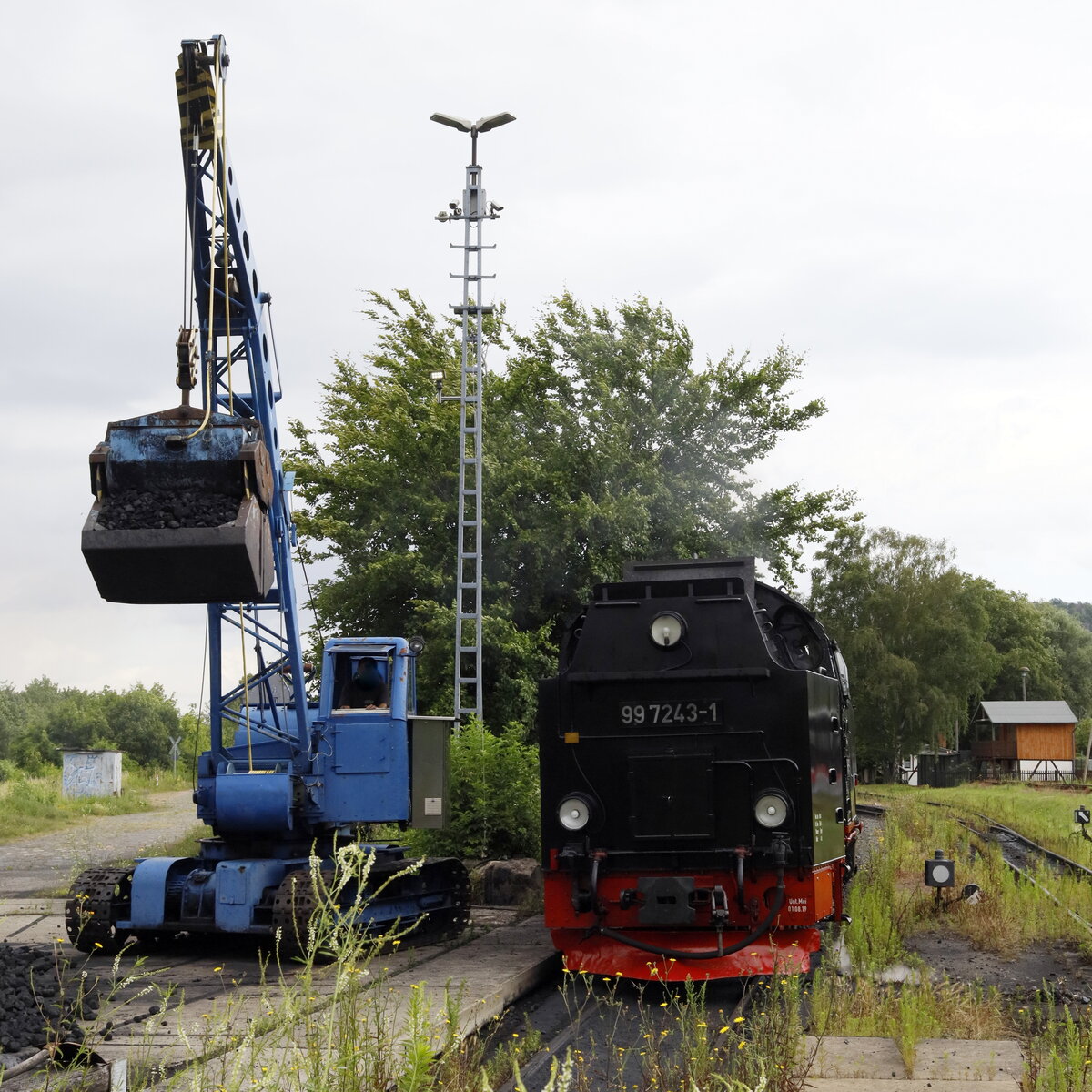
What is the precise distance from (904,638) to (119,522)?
5520 centimetres

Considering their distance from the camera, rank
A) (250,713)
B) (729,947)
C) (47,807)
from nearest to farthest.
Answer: (729,947)
(250,713)
(47,807)

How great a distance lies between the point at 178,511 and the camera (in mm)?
9578

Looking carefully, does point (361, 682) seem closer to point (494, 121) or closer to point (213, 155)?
point (213, 155)

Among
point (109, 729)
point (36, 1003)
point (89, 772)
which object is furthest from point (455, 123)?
point (109, 729)

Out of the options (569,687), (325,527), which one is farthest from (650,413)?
(569,687)

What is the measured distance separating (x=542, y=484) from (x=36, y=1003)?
19.9m

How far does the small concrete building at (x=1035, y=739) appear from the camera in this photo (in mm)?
62781

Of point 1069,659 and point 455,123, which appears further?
point 1069,659

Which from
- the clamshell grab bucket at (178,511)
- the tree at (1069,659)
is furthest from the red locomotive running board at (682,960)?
the tree at (1069,659)

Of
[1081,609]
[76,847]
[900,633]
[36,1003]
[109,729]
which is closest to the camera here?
[36,1003]

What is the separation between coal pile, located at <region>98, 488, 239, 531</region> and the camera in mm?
9492

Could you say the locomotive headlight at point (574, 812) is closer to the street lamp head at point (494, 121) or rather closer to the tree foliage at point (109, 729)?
the street lamp head at point (494, 121)

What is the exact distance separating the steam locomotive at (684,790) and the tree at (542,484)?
45.1 feet

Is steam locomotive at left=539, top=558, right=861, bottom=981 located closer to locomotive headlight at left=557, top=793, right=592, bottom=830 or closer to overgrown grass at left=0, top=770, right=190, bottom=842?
locomotive headlight at left=557, top=793, right=592, bottom=830
